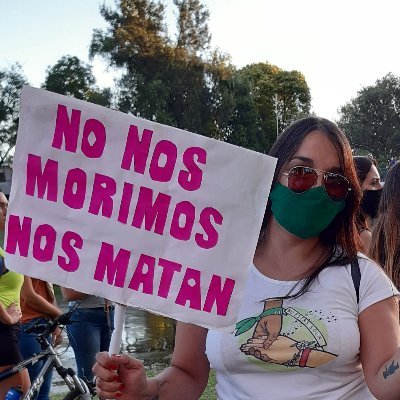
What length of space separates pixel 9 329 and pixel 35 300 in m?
0.46

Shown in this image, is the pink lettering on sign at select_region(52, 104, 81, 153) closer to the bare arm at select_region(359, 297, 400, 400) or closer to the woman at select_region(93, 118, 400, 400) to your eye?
the woman at select_region(93, 118, 400, 400)

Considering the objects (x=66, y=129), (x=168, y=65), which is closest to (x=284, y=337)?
(x=66, y=129)

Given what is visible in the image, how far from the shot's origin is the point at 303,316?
1.86 m

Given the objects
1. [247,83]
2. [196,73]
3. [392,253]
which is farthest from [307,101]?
[392,253]

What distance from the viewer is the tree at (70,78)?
54.8 m

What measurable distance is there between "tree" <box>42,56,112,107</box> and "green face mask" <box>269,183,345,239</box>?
51.9m

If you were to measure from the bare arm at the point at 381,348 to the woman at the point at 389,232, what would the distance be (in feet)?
3.69

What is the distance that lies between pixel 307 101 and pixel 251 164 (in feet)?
207

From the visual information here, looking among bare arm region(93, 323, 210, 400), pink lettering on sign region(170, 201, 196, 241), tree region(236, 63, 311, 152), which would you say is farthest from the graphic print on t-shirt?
tree region(236, 63, 311, 152)

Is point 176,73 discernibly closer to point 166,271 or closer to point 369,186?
point 369,186

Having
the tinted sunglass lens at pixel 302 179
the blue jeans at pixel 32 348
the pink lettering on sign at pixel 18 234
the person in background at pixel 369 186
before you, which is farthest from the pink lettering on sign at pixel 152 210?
the blue jeans at pixel 32 348

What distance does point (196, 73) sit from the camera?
46.4 m

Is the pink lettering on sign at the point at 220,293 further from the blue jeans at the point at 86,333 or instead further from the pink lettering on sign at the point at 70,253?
the blue jeans at the point at 86,333

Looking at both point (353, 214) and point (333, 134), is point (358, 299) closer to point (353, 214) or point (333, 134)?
point (353, 214)
